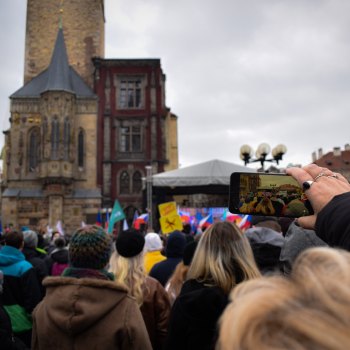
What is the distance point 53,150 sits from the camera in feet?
103

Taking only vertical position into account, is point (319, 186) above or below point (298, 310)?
above

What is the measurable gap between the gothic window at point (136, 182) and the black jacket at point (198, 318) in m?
31.3

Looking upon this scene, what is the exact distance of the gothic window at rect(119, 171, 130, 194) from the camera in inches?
1326

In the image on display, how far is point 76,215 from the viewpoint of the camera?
3153cm

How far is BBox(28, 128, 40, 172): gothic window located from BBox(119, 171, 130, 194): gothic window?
683 cm

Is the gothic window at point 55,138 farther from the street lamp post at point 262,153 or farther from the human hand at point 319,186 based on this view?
the human hand at point 319,186

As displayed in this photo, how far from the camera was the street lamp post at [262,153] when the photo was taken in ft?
35.9

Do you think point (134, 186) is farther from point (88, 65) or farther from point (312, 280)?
point (312, 280)

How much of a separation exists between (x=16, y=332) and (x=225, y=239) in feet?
9.57

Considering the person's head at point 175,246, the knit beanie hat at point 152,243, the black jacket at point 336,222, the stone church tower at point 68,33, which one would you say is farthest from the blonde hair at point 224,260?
the stone church tower at point 68,33

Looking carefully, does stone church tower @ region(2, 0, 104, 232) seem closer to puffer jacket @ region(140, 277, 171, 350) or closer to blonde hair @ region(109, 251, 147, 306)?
blonde hair @ region(109, 251, 147, 306)

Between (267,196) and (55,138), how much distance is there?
31.6 m

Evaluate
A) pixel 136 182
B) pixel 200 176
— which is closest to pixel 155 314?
pixel 200 176

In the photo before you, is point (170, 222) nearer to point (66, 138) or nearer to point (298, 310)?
point (298, 310)
